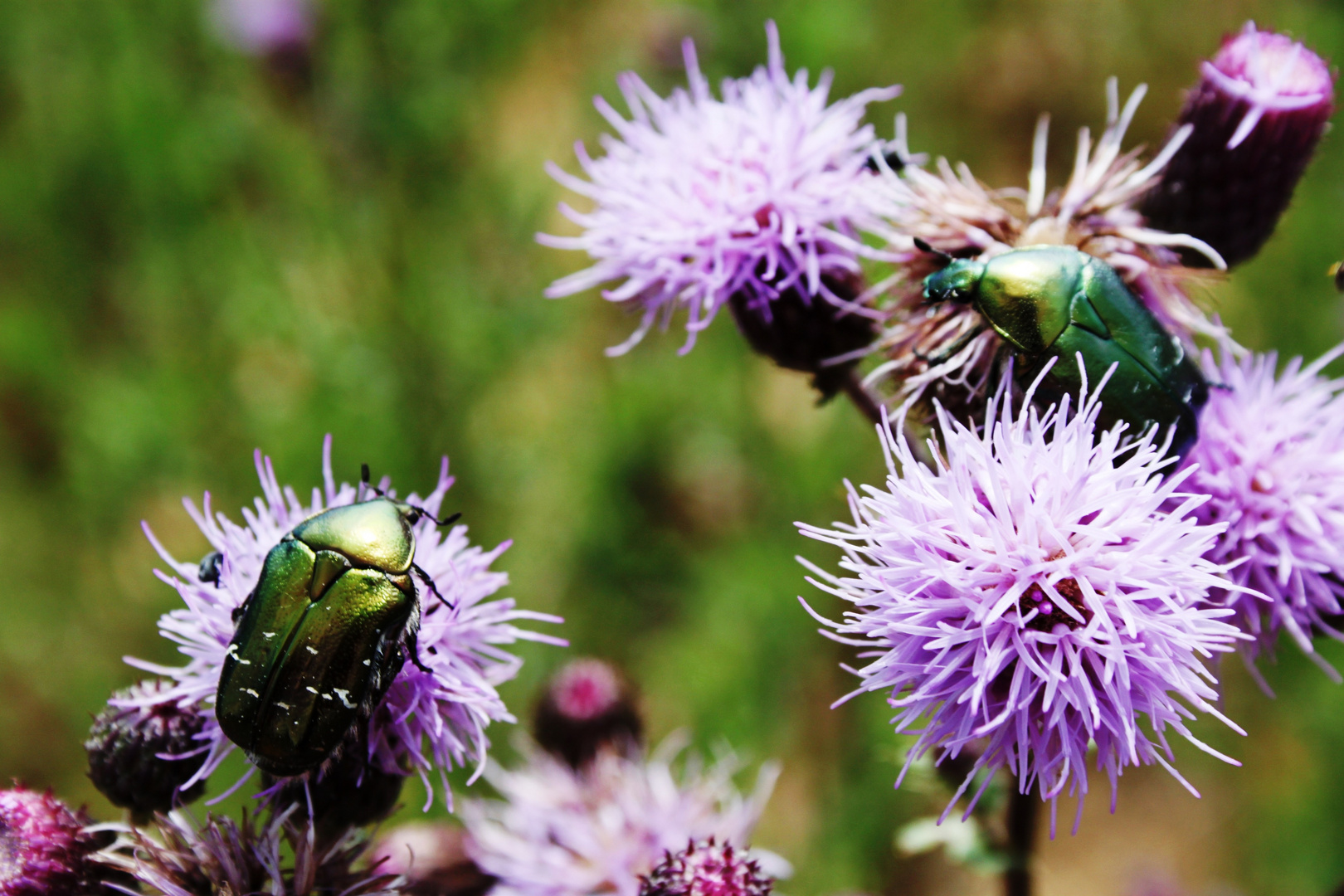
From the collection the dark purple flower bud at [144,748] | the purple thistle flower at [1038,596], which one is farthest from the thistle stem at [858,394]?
the dark purple flower bud at [144,748]

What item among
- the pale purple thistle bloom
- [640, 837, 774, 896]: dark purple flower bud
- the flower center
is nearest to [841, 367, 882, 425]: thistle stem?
the pale purple thistle bloom

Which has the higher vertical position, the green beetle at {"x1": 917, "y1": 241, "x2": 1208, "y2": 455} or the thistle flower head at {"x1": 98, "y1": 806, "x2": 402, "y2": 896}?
the green beetle at {"x1": 917, "y1": 241, "x2": 1208, "y2": 455}

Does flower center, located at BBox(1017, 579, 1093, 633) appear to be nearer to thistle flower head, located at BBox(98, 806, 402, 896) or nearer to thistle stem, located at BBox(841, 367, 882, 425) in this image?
thistle stem, located at BBox(841, 367, 882, 425)

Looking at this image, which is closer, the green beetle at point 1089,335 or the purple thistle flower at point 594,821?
the green beetle at point 1089,335

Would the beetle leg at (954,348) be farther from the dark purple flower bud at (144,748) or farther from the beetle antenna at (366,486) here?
the dark purple flower bud at (144,748)

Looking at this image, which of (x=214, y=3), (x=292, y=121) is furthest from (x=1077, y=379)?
(x=214, y=3)

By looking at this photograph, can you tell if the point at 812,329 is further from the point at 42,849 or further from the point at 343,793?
the point at 42,849

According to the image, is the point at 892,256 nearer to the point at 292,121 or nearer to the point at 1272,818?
the point at 1272,818
